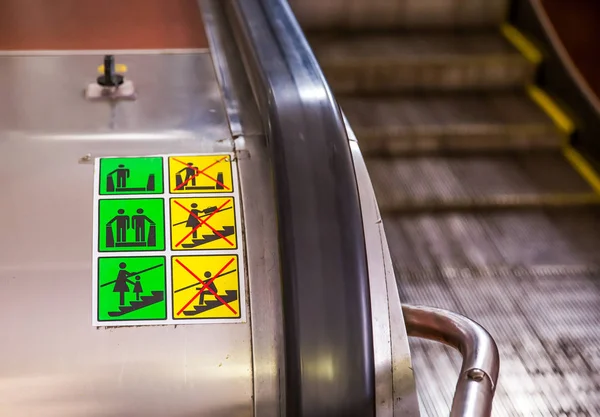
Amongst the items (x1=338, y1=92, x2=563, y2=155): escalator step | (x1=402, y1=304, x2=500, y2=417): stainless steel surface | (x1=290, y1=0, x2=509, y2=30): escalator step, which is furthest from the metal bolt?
(x1=290, y1=0, x2=509, y2=30): escalator step

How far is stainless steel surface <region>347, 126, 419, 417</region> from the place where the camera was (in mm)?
803

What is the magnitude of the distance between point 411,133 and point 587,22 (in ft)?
3.25

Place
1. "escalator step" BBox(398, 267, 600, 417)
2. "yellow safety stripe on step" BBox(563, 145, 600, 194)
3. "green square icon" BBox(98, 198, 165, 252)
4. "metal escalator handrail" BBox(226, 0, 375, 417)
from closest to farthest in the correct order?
"metal escalator handrail" BBox(226, 0, 375, 417), "green square icon" BBox(98, 198, 165, 252), "escalator step" BBox(398, 267, 600, 417), "yellow safety stripe on step" BBox(563, 145, 600, 194)

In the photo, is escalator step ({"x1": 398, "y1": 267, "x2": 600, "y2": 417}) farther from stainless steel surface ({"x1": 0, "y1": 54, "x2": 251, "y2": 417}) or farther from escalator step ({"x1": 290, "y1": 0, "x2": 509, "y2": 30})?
escalator step ({"x1": 290, "y1": 0, "x2": 509, "y2": 30})

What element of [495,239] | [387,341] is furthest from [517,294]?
[387,341]

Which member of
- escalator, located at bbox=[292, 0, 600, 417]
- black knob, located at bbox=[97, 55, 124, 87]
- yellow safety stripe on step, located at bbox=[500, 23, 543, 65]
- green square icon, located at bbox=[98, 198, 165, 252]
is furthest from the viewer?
yellow safety stripe on step, located at bbox=[500, 23, 543, 65]

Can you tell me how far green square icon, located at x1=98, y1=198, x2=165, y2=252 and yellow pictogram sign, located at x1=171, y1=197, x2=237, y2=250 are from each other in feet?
0.06

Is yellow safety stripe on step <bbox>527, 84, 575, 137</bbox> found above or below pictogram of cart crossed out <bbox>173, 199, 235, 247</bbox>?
above

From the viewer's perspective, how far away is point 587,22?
3.33m

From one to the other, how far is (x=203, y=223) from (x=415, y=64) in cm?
275

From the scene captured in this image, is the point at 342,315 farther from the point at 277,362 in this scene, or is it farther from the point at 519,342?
the point at 519,342

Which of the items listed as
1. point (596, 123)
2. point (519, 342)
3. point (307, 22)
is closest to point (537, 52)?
point (596, 123)

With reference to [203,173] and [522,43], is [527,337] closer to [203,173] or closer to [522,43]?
[203,173]

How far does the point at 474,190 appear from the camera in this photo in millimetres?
3066
